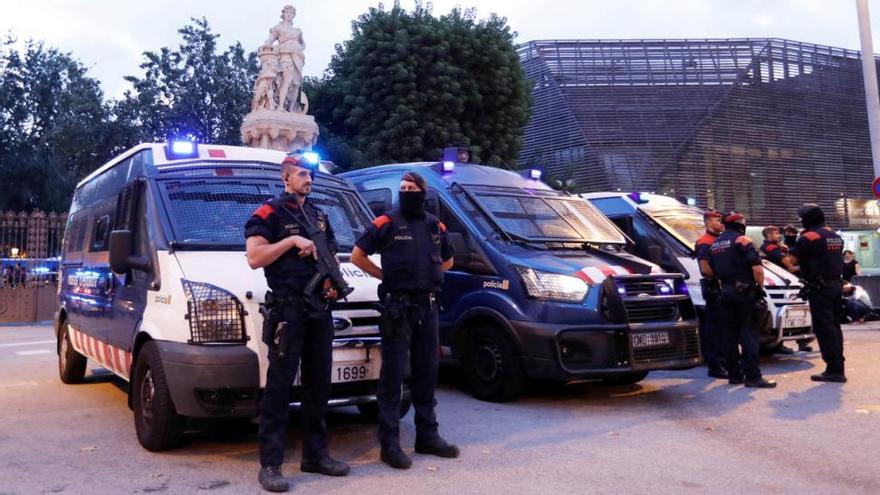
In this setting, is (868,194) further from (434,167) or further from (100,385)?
(100,385)

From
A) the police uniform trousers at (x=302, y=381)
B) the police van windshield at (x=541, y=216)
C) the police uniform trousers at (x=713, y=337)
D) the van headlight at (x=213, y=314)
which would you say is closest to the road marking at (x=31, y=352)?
the police van windshield at (x=541, y=216)

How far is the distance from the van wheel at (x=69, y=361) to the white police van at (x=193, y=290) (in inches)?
52.4

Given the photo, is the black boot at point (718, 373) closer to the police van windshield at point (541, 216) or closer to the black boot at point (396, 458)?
the police van windshield at point (541, 216)

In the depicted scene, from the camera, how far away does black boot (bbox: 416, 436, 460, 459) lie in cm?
461

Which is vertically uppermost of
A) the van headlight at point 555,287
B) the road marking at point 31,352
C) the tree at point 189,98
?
the tree at point 189,98

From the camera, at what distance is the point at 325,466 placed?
13.8 ft

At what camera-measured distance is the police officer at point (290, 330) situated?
398 centimetres

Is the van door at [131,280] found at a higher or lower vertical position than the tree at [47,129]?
lower

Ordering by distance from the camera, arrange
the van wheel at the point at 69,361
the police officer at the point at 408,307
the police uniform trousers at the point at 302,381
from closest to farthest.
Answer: the police uniform trousers at the point at 302,381, the police officer at the point at 408,307, the van wheel at the point at 69,361

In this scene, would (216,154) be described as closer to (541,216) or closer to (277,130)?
(541,216)

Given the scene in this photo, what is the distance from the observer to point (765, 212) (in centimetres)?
3281

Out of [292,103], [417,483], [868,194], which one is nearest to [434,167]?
[417,483]

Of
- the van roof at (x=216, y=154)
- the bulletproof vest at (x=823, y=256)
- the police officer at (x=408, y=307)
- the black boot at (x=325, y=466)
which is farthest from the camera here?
the bulletproof vest at (x=823, y=256)

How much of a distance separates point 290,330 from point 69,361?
470 centimetres
